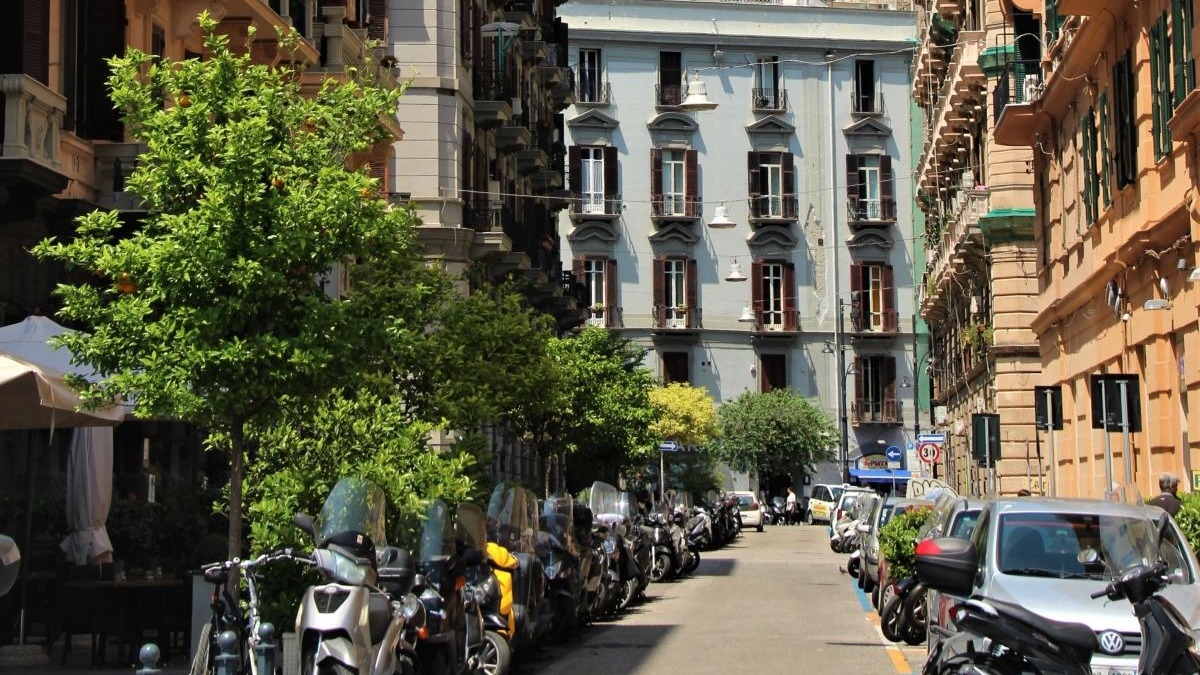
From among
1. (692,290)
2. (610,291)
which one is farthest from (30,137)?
(692,290)

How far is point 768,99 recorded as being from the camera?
75.8 m

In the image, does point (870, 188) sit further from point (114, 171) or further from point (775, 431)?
point (114, 171)

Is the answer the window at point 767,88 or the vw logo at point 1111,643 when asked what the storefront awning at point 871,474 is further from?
the vw logo at point 1111,643

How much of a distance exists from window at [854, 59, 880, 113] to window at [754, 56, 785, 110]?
320cm

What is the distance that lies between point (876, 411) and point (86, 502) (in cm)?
5899

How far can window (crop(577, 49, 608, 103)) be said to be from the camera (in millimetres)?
74688

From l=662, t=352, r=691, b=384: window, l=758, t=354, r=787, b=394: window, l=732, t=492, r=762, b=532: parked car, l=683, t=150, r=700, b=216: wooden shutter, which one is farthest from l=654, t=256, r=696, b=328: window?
l=732, t=492, r=762, b=532: parked car

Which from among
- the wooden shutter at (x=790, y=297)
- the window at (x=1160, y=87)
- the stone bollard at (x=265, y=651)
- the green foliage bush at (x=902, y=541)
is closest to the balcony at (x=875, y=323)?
the wooden shutter at (x=790, y=297)

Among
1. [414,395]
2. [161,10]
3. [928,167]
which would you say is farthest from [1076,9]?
[928,167]

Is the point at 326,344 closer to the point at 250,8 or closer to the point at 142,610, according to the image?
the point at 142,610

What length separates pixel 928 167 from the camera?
180 ft

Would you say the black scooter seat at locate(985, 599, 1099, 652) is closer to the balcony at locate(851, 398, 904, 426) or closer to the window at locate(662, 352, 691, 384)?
the window at locate(662, 352, 691, 384)

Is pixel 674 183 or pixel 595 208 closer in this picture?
pixel 595 208

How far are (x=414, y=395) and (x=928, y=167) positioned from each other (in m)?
31.1
